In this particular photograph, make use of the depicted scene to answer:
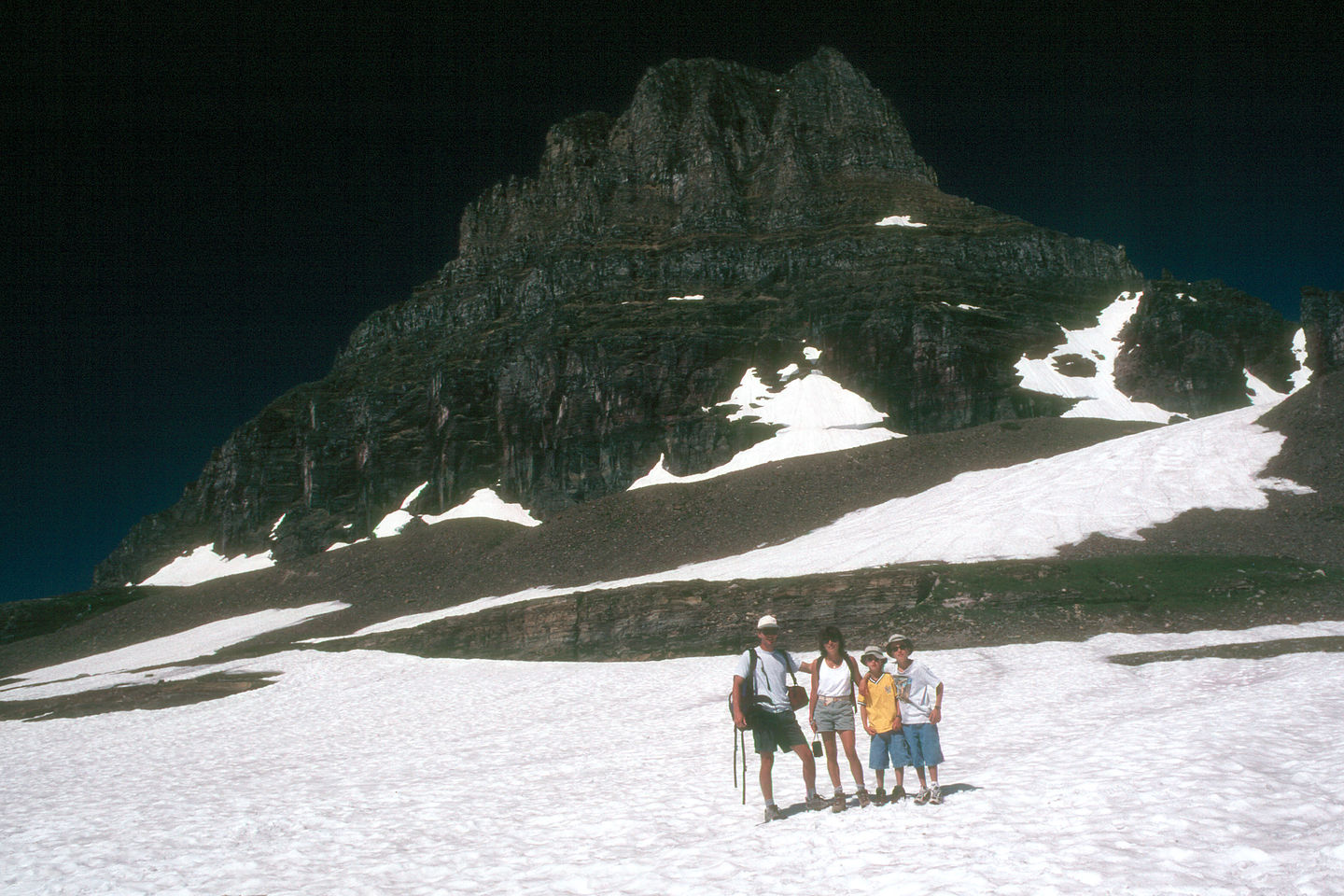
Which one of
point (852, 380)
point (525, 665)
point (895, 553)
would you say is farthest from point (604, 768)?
point (852, 380)

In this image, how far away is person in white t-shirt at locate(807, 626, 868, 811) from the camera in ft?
31.4

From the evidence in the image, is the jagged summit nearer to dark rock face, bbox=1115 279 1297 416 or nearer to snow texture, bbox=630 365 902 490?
snow texture, bbox=630 365 902 490

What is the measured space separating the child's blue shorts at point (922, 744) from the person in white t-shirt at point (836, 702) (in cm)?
65

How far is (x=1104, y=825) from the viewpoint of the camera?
26.0ft

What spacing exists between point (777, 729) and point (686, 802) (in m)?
2.84

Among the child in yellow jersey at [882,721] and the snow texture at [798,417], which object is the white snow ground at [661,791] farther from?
the snow texture at [798,417]

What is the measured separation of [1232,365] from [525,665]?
95.5 m

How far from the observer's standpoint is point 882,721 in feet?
31.9

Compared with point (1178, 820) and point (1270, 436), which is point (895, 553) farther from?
point (1178, 820)

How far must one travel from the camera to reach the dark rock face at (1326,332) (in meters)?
56.3

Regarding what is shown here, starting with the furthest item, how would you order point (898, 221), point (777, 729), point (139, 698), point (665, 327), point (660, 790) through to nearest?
1. point (898, 221)
2. point (665, 327)
3. point (139, 698)
4. point (660, 790)
5. point (777, 729)

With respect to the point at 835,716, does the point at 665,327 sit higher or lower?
higher

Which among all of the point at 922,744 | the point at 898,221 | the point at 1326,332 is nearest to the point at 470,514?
the point at 898,221

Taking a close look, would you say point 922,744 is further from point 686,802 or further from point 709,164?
point 709,164
